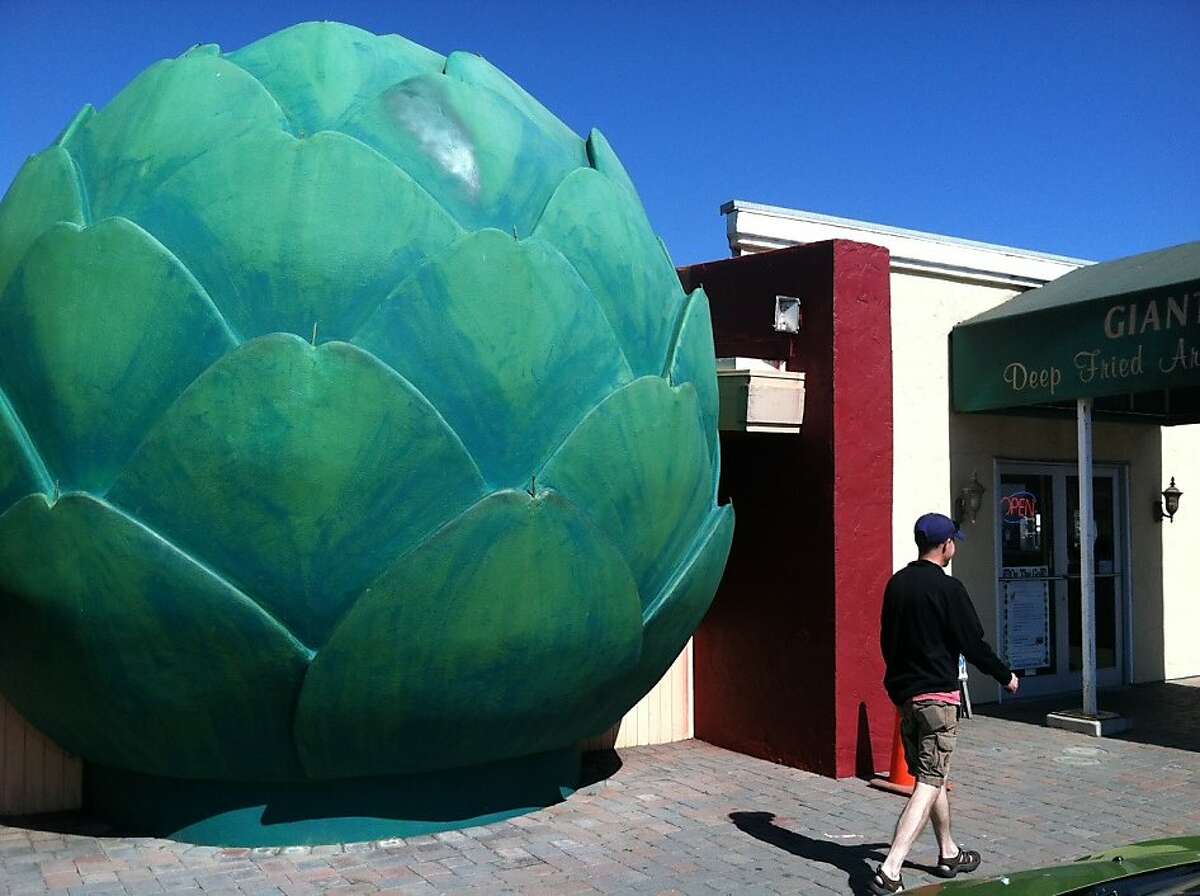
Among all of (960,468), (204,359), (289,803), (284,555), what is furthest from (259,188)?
(960,468)

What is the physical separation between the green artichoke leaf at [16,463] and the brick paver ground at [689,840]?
1646 mm

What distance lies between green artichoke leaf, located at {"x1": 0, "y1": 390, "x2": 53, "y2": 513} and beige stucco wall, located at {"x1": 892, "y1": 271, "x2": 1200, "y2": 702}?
6.12 meters

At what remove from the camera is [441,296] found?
4.85 m

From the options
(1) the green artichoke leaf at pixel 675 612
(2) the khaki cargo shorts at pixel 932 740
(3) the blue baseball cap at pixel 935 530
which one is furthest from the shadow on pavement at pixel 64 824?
(3) the blue baseball cap at pixel 935 530

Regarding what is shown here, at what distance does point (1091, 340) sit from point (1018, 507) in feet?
6.61

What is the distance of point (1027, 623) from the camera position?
991 cm

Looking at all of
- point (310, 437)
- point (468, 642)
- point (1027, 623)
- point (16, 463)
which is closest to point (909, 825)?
point (468, 642)

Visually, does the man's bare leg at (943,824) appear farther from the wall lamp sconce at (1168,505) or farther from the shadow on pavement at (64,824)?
the wall lamp sconce at (1168,505)

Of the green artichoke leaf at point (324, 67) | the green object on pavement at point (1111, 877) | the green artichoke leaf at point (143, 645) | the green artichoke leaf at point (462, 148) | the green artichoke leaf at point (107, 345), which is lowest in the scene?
the green object on pavement at point (1111, 877)

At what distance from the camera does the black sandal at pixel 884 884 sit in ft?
15.9

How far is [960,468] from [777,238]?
7.87 feet

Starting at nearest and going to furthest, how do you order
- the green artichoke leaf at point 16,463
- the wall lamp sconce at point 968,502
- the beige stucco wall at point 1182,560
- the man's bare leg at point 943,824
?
the green artichoke leaf at point 16,463 → the man's bare leg at point 943,824 → the wall lamp sconce at point 968,502 → the beige stucco wall at point 1182,560

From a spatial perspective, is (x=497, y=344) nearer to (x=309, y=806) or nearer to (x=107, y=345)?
(x=107, y=345)

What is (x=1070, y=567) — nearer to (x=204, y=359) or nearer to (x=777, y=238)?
(x=777, y=238)
